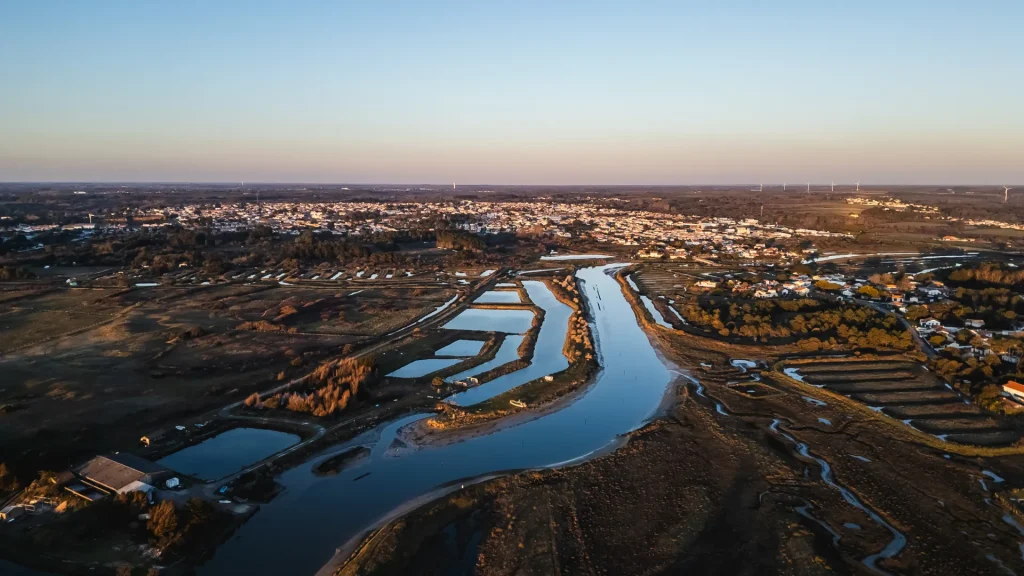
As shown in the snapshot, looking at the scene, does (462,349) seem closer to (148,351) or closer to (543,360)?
(543,360)

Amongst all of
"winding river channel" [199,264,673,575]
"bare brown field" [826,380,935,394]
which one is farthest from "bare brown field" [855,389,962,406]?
"winding river channel" [199,264,673,575]

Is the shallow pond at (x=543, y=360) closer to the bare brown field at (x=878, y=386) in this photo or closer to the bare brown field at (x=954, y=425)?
the bare brown field at (x=878, y=386)

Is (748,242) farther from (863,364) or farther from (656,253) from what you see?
(863,364)

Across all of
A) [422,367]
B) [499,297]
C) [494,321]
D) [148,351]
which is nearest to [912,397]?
[422,367]

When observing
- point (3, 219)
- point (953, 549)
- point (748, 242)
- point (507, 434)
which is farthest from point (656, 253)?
point (3, 219)

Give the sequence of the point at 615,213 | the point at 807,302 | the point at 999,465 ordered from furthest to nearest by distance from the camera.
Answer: the point at 615,213 → the point at 807,302 → the point at 999,465

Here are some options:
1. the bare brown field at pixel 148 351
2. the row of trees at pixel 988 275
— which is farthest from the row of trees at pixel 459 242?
the row of trees at pixel 988 275

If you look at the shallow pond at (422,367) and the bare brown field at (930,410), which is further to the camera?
the shallow pond at (422,367)
